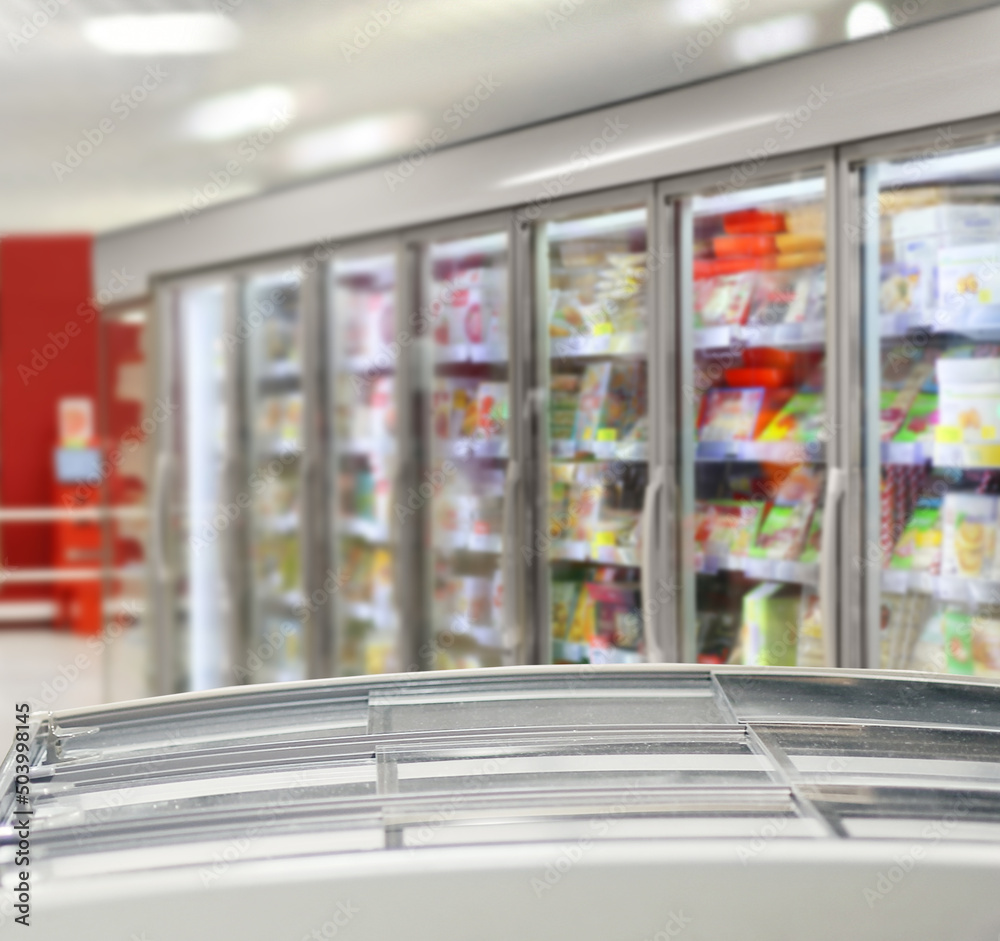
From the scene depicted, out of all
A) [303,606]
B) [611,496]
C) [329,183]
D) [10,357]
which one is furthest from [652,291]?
[10,357]

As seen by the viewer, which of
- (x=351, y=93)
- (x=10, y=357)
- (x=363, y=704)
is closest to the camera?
(x=363, y=704)

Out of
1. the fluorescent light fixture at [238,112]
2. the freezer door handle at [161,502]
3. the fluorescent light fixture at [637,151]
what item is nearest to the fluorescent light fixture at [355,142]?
the fluorescent light fixture at [238,112]

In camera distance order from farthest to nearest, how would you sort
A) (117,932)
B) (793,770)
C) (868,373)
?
(868,373) < (793,770) < (117,932)

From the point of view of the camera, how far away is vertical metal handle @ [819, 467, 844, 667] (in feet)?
10.4

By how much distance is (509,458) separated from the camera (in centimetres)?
415

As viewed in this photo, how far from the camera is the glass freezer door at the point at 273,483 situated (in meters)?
5.51

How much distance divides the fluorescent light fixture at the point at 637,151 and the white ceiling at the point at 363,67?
0.55ft

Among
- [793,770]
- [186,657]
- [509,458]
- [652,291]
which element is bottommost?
[186,657]

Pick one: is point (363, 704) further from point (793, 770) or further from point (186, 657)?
point (186, 657)

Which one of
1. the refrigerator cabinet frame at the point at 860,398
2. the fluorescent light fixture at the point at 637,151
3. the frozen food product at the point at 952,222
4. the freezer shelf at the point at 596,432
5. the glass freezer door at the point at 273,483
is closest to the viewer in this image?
the frozen food product at the point at 952,222

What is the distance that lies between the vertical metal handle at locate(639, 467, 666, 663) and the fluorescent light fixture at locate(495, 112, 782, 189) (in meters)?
1.04

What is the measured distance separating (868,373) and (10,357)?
7.85 m

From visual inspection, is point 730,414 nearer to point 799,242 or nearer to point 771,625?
point 799,242

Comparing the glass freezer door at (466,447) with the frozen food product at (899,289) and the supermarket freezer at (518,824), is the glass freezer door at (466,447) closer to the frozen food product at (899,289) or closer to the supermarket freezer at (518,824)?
the frozen food product at (899,289)
